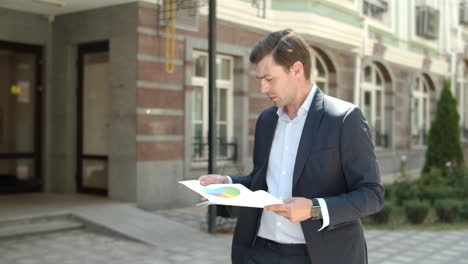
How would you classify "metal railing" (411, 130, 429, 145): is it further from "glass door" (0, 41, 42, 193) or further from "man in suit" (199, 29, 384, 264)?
"man in suit" (199, 29, 384, 264)

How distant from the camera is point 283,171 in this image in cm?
227

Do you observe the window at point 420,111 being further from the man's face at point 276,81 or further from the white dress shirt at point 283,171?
the man's face at point 276,81

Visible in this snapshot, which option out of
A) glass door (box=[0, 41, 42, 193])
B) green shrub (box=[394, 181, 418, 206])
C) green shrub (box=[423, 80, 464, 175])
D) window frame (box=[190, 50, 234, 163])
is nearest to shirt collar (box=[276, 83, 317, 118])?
green shrub (box=[394, 181, 418, 206])

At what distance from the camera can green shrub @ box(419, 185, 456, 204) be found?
962 centimetres

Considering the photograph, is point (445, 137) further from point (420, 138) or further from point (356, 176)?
point (356, 176)

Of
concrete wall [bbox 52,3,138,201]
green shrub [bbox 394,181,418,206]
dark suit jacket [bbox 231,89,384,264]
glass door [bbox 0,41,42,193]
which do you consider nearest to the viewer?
dark suit jacket [bbox 231,89,384,264]

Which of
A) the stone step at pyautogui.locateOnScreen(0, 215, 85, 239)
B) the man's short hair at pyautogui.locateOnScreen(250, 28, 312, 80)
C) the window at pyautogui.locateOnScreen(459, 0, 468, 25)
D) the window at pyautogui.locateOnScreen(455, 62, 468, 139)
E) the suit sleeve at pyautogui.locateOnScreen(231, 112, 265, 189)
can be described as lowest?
the stone step at pyautogui.locateOnScreen(0, 215, 85, 239)

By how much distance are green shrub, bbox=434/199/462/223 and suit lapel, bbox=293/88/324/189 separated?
7222 mm

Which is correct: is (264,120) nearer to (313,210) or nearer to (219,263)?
(313,210)

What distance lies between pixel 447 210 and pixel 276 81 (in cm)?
738

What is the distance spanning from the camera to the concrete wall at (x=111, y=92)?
9047mm

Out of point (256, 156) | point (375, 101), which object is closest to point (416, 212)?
point (256, 156)

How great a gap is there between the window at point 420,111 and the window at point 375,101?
205cm

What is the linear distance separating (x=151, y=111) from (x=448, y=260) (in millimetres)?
5161
